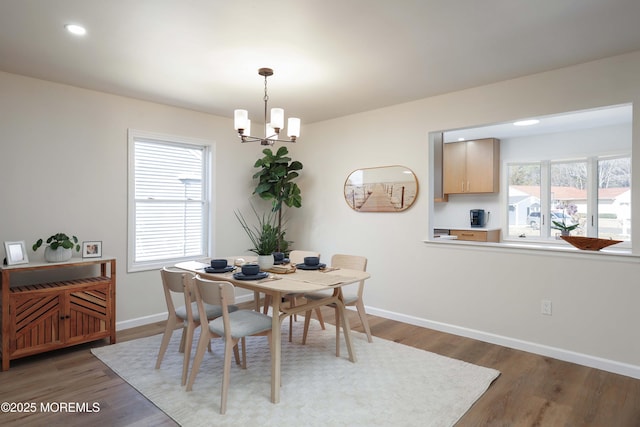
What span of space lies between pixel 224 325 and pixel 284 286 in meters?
0.46

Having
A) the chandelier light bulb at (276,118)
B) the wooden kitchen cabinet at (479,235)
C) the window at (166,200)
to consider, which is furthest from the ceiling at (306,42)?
the wooden kitchen cabinet at (479,235)

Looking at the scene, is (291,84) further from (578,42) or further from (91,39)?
(578,42)

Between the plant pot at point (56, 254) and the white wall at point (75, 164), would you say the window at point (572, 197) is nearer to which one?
the white wall at point (75, 164)

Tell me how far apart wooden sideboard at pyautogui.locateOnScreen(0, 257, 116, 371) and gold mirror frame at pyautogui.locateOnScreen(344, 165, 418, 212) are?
2.78 metres

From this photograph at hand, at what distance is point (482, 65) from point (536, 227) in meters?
3.55

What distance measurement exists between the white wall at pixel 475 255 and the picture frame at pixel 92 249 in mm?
2595

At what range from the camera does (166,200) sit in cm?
434

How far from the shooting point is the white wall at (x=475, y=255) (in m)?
2.90

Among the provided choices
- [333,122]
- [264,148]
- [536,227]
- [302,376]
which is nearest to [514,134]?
[536,227]

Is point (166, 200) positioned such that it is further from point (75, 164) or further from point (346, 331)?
point (346, 331)

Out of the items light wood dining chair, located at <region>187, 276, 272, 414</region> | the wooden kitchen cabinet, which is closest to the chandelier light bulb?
light wood dining chair, located at <region>187, 276, 272, 414</region>

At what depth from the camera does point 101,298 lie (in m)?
3.38

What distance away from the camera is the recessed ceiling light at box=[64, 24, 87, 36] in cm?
238

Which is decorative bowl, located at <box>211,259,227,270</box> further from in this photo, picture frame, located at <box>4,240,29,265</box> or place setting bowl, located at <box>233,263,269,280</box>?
picture frame, located at <box>4,240,29,265</box>
